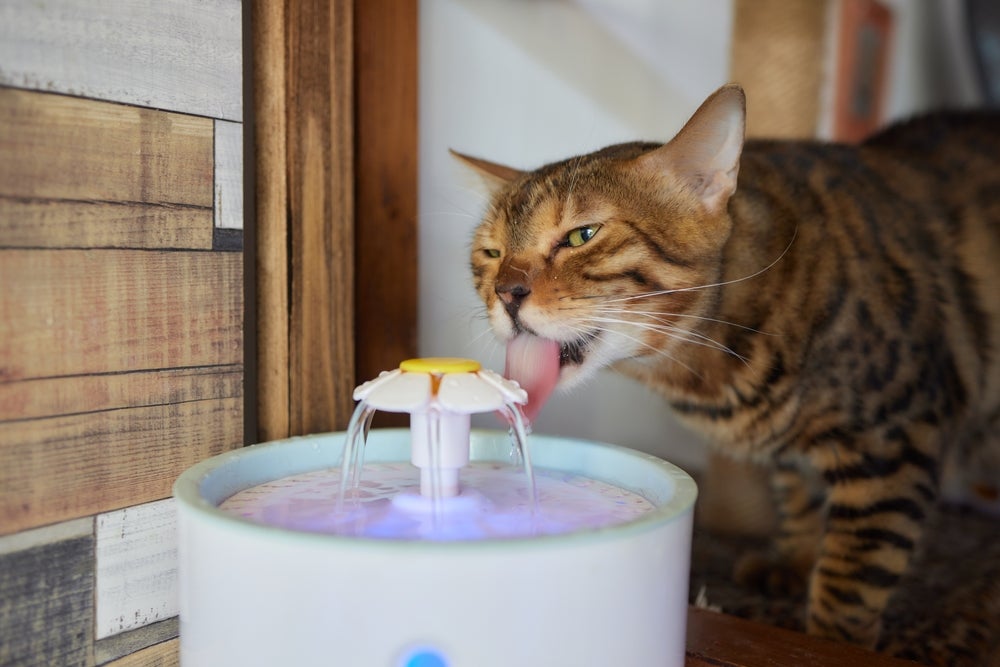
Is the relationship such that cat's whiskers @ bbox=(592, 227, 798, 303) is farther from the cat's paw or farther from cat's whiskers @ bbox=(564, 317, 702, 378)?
the cat's paw

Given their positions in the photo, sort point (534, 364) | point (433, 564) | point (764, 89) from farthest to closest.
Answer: point (764, 89), point (534, 364), point (433, 564)

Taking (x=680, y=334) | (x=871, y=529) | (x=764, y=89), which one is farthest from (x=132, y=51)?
(x=764, y=89)

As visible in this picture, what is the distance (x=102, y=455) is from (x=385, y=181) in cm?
52

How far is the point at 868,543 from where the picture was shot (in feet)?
3.53

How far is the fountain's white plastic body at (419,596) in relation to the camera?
469 millimetres

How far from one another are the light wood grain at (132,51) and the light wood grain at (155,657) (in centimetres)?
52

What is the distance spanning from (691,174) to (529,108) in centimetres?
48

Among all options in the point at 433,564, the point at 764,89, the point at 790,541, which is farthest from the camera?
the point at 764,89

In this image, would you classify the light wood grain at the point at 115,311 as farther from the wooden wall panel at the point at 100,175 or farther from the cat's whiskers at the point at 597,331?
the cat's whiskers at the point at 597,331

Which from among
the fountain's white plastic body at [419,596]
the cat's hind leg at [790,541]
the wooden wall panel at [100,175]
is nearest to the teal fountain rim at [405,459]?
the fountain's white plastic body at [419,596]

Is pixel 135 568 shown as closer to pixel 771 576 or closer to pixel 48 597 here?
pixel 48 597

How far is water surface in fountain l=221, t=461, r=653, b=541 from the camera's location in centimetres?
58

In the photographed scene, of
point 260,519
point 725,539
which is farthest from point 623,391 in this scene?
point 260,519

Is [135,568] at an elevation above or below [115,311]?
below
